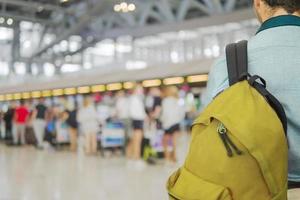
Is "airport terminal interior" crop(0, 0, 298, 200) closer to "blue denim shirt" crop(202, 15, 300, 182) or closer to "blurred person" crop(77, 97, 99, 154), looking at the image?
"blurred person" crop(77, 97, 99, 154)

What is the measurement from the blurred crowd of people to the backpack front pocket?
892 cm

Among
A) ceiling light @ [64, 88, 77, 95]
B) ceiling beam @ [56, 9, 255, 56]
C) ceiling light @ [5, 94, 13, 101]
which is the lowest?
ceiling light @ [5, 94, 13, 101]

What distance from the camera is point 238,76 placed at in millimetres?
1429

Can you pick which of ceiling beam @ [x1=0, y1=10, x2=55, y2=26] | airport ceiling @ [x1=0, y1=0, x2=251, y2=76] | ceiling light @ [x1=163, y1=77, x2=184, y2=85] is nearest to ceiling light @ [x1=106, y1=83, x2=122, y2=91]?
ceiling light @ [x1=163, y1=77, x2=184, y2=85]

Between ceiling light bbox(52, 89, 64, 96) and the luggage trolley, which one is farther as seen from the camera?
ceiling light bbox(52, 89, 64, 96)

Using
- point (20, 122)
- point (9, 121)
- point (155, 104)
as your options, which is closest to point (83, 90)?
point (20, 122)

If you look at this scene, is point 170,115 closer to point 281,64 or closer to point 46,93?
point 281,64

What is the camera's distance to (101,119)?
13.7 meters

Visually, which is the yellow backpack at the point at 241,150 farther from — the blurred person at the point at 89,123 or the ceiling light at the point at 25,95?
the ceiling light at the point at 25,95

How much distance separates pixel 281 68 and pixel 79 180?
7.35m

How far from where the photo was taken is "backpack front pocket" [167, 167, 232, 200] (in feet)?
4.20

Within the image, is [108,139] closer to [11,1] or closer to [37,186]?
[37,186]

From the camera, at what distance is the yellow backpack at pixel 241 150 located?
1.27 metres

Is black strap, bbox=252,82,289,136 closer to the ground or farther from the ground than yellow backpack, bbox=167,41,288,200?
farther from the ground
